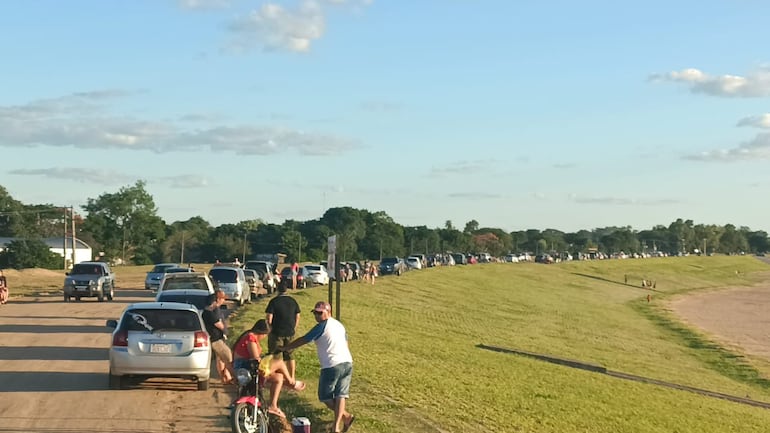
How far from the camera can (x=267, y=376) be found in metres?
11.2

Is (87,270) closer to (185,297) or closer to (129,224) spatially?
(185,297)

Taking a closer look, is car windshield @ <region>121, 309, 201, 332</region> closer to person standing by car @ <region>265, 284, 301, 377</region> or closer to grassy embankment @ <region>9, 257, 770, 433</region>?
person standing by car @ <region>265, 284, 301, 377</region>

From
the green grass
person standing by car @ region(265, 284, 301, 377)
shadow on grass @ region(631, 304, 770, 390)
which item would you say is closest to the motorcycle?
the green grass

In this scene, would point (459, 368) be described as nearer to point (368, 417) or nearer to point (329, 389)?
point (368, 417)

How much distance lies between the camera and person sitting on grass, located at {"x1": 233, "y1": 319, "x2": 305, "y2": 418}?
11.2m

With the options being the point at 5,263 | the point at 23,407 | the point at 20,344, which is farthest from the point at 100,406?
the point at 5,263

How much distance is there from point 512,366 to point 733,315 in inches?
1980

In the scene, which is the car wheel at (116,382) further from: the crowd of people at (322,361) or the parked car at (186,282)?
the parked car at (186,282)

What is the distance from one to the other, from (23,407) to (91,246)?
121475 mm

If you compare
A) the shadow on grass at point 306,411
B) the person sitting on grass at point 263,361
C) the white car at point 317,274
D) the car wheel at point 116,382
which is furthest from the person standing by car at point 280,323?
the white car at point 317,274

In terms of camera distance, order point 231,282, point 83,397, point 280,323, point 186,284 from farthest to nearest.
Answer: point 231,282, point 186,284, point 83,397, point 280,323

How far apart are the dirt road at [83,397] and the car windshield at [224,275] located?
11.7 m

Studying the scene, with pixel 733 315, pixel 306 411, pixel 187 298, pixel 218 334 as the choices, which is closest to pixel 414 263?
pixel 733 315

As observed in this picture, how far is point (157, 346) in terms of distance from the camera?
566 inches
